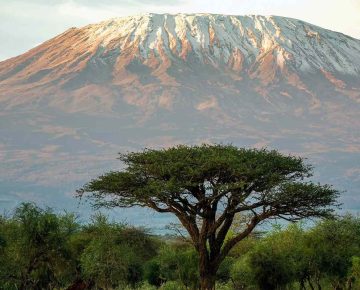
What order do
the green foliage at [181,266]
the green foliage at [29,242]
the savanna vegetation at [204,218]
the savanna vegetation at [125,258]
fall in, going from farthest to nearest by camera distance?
the green foliage at [181,266], the savanna vegetation at [204,218], the savanna vegetation at [125,258], the green foliage at [29,242]

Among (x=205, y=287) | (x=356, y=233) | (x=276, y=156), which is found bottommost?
(x=205, y=287)

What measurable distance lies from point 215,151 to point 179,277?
18028 mm

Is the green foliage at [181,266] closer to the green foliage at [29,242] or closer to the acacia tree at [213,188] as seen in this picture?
the acacia tree at [213,188]

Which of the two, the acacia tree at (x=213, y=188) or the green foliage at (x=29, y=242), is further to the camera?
the acacia tree at (x=213, y=188)

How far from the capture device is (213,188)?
5153cm

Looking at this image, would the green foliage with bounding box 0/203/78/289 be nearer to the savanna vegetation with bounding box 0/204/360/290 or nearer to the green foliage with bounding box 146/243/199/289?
the savanna vegetation with bounding box 0/204/360/290

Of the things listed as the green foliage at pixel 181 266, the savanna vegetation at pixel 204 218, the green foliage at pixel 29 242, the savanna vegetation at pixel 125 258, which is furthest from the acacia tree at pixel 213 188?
the green foliage at pixel 181 266

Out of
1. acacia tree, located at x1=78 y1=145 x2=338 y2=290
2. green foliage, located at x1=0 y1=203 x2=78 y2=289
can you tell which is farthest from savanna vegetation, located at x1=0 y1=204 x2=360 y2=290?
acacia tree, located at x1=78 y1=145 x2=338 y2=290

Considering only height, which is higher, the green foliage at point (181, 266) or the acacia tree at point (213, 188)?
the acacia tree at point (213, 188)

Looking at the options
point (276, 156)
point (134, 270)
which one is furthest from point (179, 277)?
point (276, 156)

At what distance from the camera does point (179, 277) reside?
221 ft

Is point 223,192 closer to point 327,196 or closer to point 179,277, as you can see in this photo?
point 327,196

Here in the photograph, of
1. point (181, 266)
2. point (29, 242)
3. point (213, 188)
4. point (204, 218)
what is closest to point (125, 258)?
point (204, 218)

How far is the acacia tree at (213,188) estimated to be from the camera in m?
50.8
